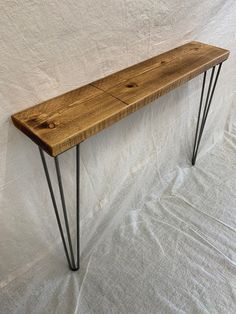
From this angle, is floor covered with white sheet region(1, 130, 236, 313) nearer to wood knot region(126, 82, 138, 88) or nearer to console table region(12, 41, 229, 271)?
console table region(12, 41, 229, 271)

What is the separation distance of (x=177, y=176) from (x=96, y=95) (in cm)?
65

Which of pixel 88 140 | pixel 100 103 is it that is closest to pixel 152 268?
pixel 88 140

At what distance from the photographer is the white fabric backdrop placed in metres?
0.53

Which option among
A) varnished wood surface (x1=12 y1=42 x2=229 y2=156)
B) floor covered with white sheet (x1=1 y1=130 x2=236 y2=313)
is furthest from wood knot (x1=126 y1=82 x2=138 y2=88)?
floor covered with white sheet (x1=1 y1=130 x2=236 y2=313)

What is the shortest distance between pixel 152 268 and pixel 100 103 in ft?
1.76

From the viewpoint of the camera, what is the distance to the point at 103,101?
603 mm

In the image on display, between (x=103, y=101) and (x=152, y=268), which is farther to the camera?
(x=152, y=268)

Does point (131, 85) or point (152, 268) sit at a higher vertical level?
point (131, 85)

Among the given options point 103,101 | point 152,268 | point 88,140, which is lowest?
point 152,268

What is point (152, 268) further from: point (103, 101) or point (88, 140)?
point (103, 101)

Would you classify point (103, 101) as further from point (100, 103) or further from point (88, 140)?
point (88, 140)

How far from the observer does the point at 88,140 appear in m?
0.75

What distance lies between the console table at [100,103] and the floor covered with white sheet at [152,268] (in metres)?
0.08

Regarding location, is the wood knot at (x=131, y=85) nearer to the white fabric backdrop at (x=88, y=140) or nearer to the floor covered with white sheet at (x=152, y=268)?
the white fabric backdrop at (x=88, y=140)
